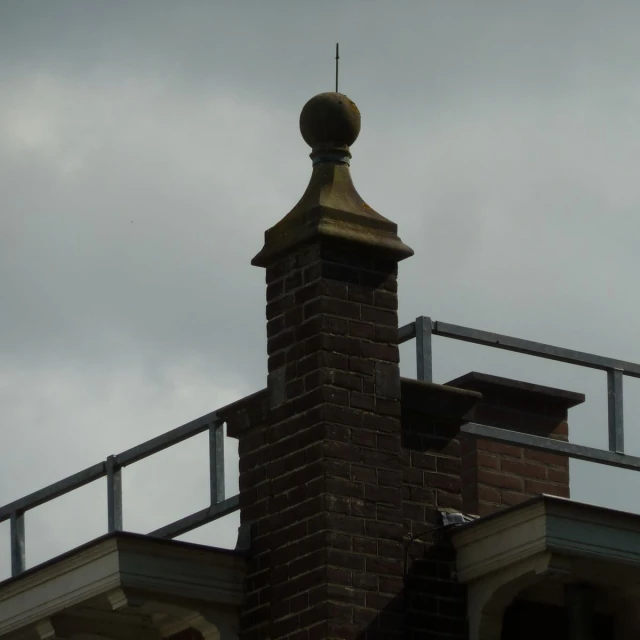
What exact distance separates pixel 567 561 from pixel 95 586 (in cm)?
297

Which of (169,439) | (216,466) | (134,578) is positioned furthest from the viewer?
(169,439)

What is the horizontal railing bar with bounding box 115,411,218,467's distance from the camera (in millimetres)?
16375

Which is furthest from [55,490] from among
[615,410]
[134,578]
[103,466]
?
[615,410]

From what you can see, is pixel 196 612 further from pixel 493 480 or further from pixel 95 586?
pixel 493 480

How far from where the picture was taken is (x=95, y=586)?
50.1 ft

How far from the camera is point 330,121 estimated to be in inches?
638

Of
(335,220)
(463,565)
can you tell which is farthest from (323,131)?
(463,565)

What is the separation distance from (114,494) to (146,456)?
36 centimetres

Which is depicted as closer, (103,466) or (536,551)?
(536,551)

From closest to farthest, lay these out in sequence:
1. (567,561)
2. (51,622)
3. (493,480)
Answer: (567,561)
(51,622)
(493,480)

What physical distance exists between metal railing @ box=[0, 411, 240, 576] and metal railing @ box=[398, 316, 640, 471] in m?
1.44

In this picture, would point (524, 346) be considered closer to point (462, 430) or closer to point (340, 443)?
point (462, 430)

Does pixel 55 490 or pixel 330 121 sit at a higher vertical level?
pixel 330 121

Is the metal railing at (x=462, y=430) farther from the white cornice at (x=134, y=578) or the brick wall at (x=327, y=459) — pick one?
the white cornice at (x=134, y=578)
